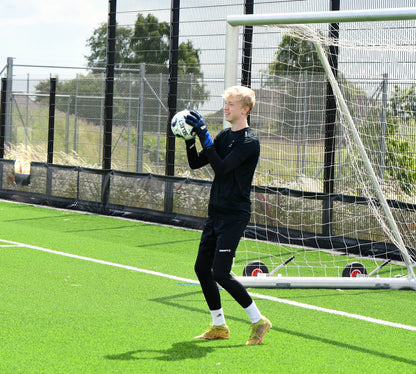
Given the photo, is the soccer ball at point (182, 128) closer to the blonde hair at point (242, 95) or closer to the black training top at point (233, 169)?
the black training top at point (233, 169)

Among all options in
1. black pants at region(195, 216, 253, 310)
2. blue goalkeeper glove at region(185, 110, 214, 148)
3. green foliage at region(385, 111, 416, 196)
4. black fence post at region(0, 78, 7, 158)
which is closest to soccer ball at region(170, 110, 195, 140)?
blue goalkeeper glove at region(185, 110, 214, 148)

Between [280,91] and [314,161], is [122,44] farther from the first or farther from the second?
[314,161]

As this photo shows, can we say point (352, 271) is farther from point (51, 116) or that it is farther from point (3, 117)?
point (3, 117)

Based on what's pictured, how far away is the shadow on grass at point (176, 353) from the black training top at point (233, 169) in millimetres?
1027

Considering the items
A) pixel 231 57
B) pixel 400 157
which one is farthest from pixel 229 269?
pixel 400 157

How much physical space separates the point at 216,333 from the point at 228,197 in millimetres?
1103

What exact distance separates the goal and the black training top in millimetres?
2605

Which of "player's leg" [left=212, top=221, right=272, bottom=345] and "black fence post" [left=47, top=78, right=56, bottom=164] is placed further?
"black fence post" [left=47, top=78, right=56, bottom=164]

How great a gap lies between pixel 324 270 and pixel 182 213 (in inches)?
186

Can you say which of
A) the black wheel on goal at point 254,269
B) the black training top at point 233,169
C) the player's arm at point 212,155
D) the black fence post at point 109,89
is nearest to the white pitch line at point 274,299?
the black wheel on goal at point 254,269

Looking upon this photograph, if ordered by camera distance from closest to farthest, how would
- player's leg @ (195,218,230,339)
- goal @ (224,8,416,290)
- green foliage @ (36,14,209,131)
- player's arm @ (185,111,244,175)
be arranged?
player's arm @ (185,111,244,175), player's leg @ (195,218,230,339), goal @ (224,8,416,290), green foliage @ (36,14,209,131)

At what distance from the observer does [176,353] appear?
18.7 feet

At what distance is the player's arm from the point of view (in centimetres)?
581

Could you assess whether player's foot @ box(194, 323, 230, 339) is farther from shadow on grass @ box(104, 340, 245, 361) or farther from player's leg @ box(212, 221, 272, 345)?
player's leg @ box(212, 221, 272, 345)
